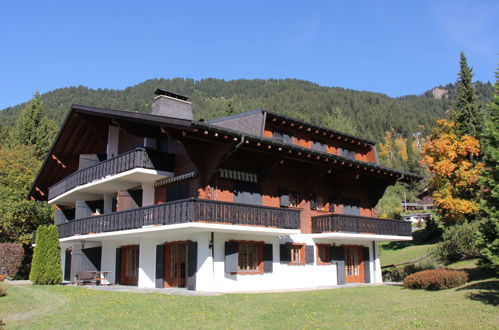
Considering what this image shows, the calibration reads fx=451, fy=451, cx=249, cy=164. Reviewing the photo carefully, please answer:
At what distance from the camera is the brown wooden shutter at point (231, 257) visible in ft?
60.5

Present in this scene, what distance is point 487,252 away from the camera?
13234 millimetres

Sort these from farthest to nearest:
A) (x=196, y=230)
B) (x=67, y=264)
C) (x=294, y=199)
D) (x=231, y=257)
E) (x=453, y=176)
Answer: (x=453, y=176) < (x=67, y=264) < (x=294, y=199) < (x=231, y=257) < (x=196, y=230)

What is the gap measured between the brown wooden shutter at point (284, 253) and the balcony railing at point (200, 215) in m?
1.51

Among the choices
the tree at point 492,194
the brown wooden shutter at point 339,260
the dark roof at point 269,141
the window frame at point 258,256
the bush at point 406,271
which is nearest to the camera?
the tree at point 492,194

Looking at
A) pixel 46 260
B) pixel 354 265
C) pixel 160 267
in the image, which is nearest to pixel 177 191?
pixel 160 267

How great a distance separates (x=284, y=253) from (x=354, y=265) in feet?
20.1

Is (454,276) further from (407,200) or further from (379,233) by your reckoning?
(407,200)

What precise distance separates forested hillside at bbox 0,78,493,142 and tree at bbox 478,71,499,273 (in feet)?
299

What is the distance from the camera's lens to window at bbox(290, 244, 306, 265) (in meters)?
21.7

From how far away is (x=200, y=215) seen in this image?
56.0 feet

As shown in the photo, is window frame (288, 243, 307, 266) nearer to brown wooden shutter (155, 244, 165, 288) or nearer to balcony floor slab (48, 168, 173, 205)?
brown wooden shutter (155, 244, 165, 288)

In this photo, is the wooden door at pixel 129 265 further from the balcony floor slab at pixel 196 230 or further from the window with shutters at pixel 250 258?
the window with shutters at pixel 250 258

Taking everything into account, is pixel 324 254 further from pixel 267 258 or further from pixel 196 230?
pixel 196 230

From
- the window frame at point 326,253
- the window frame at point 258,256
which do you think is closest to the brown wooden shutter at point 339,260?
the window frame at point 326,253
